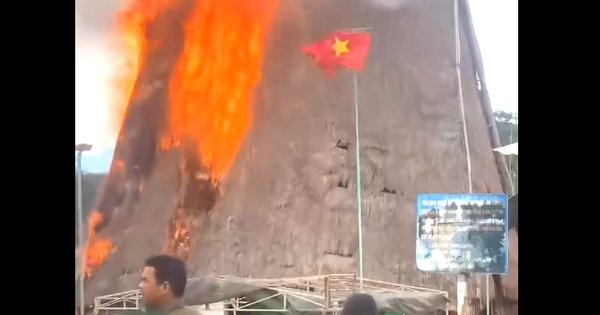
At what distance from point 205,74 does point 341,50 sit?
19.9 inches

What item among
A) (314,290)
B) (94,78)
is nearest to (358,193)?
(314,290)

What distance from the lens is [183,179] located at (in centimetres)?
198

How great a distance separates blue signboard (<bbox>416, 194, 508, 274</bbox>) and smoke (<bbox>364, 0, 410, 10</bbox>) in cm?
68

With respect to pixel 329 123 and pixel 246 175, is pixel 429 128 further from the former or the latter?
pixel 246 175

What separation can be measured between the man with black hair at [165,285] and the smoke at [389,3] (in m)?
1.17

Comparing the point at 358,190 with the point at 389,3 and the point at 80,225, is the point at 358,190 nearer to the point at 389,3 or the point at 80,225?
the point at 389,3

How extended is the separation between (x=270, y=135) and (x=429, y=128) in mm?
566

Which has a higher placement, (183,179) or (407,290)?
(183,179)

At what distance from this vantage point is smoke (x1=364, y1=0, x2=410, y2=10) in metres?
1.93

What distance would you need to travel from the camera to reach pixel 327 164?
1.93 meters
